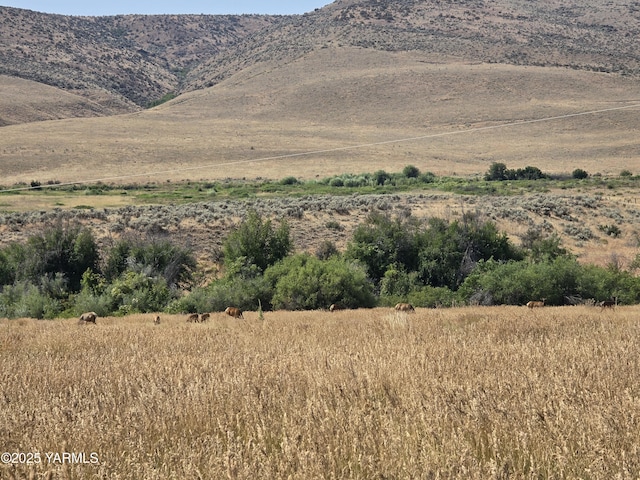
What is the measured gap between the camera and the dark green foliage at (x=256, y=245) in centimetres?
2941

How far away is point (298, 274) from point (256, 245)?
522 centimetres

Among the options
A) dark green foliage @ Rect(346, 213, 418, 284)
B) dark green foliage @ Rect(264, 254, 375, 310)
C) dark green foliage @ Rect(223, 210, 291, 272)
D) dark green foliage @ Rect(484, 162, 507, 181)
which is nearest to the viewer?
dark green foliage @ Rect(264, 254, 375, 310)

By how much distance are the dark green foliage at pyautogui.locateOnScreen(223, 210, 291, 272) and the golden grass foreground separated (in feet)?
69.2

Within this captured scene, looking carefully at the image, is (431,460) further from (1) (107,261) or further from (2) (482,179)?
(2) (482,179)

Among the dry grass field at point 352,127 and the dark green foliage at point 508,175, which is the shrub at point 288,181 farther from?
the dark green foliage at point 508,175

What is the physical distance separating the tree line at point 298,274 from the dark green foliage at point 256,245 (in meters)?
0.05

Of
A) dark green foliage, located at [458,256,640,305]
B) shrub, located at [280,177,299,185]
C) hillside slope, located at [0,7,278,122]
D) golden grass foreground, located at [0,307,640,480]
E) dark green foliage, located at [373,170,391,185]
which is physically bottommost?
shrub, located at [280,177,299,185]

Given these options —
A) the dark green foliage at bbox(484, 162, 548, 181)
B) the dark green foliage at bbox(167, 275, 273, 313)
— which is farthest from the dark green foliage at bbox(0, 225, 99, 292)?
the dark green foliage at bbox(484, 162, 548, 181)

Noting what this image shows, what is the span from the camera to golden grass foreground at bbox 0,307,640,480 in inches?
153

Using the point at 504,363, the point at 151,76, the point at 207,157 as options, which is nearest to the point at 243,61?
the point at 151,76

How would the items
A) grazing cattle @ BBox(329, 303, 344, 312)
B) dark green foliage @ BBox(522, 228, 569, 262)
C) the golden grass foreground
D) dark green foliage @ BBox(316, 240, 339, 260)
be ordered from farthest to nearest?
dark green foliage @ BBox(316, 240, 339, 260) < dark green foliage @ BBox(522, 228, 569, 262) < grazing cattle @ BBox(329, 303, 344, 312) < the golden grass foreground

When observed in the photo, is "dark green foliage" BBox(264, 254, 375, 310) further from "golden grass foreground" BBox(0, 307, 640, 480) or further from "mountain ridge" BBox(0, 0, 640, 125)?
"mountain ridge" BBox(0, 0, 640, 125)

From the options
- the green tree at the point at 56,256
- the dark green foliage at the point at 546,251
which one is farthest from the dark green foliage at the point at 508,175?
the green tree at the point at 56,256

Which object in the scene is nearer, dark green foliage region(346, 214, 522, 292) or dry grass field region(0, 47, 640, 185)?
dark green foliage region(346, 214, 522, 292)
